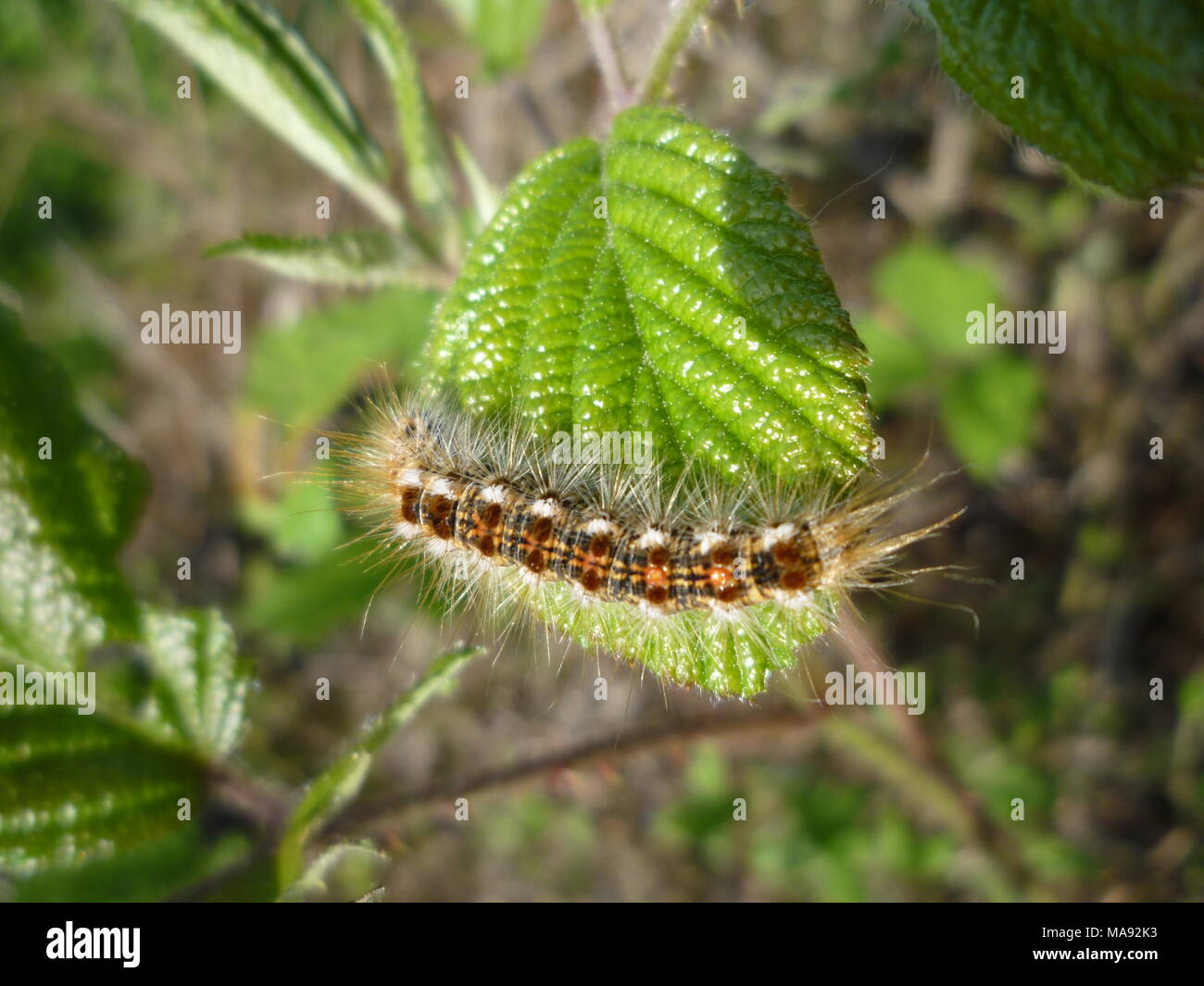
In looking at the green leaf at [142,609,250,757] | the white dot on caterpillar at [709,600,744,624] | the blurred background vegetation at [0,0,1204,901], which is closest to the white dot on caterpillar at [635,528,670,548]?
the white dot on caterpillar at [709,600,744,624]

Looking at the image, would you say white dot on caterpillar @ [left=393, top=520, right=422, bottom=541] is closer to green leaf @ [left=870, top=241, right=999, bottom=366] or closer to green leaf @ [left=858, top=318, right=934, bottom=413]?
green leaf @ [left=858, top=318, right=934, bottom=413]

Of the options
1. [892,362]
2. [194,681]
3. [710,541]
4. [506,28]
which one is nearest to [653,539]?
[710,541]

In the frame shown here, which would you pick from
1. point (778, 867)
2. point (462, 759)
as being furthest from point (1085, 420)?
point (462, 759)

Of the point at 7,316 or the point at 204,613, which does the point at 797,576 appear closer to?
the point at 204,613

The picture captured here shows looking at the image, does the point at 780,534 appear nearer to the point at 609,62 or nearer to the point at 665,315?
the point at 665,315

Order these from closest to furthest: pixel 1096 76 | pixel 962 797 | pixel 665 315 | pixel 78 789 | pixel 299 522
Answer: pixel 1096 76, pixel 665 315, pixel 78 789, pixel 962 797, pixel 299 522

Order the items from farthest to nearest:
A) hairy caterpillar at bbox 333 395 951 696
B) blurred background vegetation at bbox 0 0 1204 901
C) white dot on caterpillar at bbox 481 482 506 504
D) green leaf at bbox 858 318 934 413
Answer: green leaf at bbox 858 318 934 413 < blurred background vegetation at bbox 0 0 1204 901 < white dot on caterpillar at bbox 481 482 506 504 < hairy caterpillar at bbox 333 395 951 696
